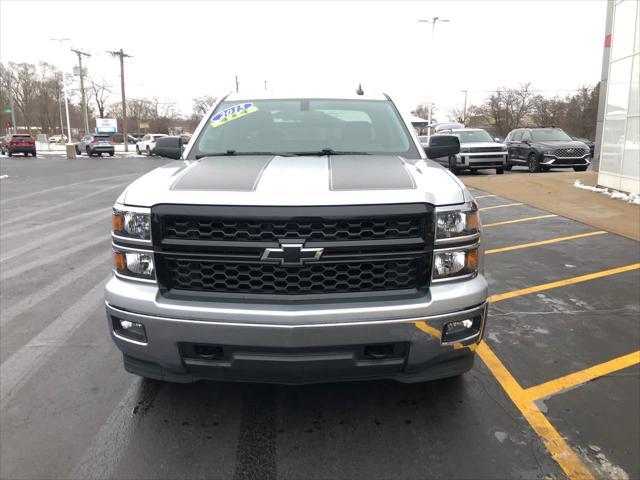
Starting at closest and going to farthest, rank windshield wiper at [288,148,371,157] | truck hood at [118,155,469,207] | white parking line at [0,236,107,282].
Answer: truck hood at [118,155,469,207] < windshield wiper at [288,148,371,157] < white parking line at [0,236,107,282]

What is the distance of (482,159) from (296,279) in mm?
17265

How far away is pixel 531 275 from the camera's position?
5.81m

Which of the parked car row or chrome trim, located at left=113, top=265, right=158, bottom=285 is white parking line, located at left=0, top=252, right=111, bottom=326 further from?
the parked car row

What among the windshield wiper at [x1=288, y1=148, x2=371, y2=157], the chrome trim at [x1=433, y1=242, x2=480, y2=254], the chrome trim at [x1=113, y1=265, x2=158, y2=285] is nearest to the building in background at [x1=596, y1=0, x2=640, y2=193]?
the windshield wiper at [x1=288, y1=148, x2=371, y2=157]

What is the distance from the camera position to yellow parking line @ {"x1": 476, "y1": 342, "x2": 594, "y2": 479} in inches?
99.3

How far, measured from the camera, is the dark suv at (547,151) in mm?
18141

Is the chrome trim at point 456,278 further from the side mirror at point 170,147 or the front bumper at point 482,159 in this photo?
the front bumper at point 482,159

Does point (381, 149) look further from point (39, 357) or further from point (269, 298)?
point (39, 357)

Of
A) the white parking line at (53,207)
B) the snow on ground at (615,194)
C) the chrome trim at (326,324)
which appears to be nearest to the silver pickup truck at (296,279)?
the chrome trim at (326,324)

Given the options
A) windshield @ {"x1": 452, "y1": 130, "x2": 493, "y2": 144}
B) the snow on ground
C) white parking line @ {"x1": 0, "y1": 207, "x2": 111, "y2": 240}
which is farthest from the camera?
windshield @ {"x1": 452, "y1": 130, "x2": 493, "y2": 144}

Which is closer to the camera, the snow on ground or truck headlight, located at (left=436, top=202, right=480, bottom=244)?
truck headlight, located at (left=436, top=202, right=480, bottom=244)

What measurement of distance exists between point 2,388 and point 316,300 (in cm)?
235

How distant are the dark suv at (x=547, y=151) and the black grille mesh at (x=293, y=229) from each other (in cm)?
1760

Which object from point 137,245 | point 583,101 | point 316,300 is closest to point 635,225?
point 316,300
